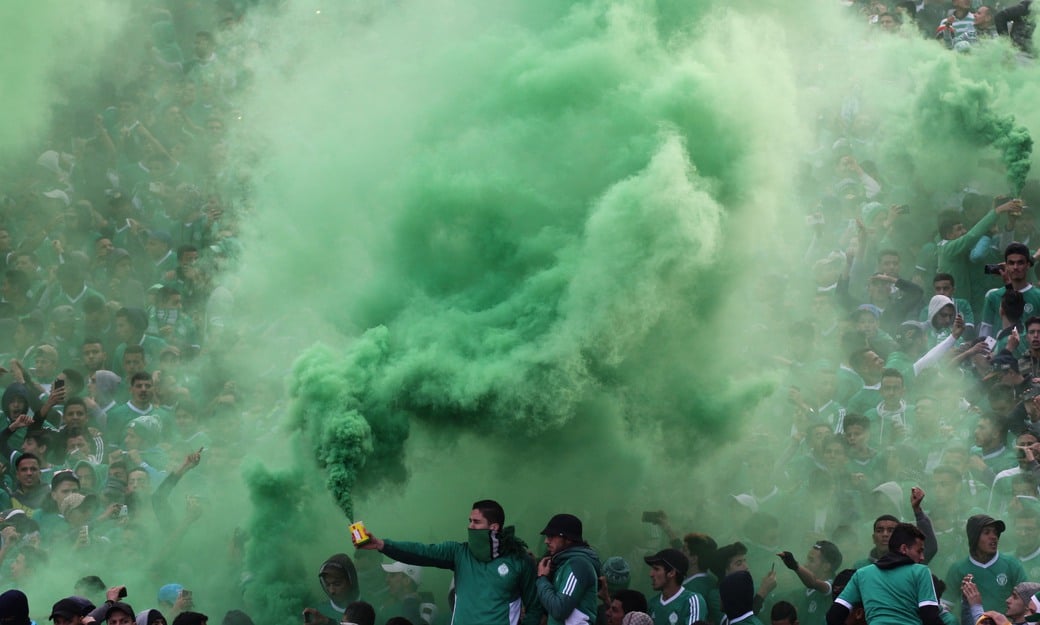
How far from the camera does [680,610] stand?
28.8ft

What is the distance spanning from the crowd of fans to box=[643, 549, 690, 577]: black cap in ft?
0.06

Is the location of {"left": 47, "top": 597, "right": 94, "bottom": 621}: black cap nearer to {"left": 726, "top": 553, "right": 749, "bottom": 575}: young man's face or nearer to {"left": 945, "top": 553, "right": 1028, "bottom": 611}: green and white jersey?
{"left": 726, "top": 553, "right": 749, "bottom": 575}: young man's face

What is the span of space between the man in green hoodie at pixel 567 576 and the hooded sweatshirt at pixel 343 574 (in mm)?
2149

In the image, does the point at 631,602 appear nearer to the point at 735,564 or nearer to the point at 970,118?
the point at 735,564

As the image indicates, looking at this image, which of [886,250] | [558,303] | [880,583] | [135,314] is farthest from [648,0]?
[135,314]

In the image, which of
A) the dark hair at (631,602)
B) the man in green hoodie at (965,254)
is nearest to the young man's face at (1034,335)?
the man in green hoodie at (965,254)

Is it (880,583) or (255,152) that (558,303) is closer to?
(880,583)

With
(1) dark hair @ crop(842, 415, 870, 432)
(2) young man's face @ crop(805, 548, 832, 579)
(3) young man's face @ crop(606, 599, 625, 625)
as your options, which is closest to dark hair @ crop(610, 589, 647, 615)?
(3) young man's face @ crop(606, 599, 625, 625)

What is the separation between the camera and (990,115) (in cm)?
1338

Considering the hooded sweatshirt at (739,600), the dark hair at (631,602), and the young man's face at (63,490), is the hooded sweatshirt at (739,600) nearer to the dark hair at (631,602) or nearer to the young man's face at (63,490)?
the dark hair at (631,602)

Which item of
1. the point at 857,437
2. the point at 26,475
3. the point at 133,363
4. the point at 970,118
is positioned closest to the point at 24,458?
the point at 26,475

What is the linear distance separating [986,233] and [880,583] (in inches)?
250

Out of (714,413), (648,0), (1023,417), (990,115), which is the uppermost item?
(648,0)

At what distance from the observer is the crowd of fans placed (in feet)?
31.4
